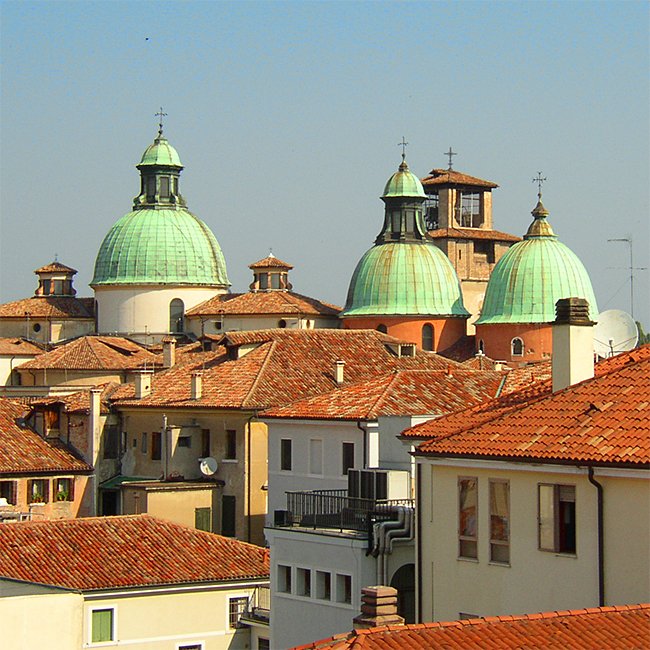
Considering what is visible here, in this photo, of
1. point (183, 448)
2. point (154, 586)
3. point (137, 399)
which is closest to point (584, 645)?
point (154, 586)

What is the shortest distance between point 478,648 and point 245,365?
3336 cm

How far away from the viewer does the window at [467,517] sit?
1764 centimetres

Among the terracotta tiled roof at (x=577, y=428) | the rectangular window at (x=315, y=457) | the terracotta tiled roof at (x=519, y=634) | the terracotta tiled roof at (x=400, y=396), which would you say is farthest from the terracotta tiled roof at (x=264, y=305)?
the terracotta tiled roof at (x=519, y=634)

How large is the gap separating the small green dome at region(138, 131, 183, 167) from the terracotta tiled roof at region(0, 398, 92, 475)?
36203mm

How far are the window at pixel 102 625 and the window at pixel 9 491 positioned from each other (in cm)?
1771

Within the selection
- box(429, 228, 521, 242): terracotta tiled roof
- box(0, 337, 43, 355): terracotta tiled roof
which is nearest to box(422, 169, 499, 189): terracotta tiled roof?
box(429, 228, 521, 242): terracotta tiled roof

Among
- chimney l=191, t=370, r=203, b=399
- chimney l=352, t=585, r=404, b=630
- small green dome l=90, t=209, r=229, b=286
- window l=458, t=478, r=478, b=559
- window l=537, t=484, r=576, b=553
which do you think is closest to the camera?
chimney l=352, t=585, r=404, b=630

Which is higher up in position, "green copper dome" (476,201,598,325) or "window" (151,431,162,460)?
"green copper dome" (476,201,598,325)

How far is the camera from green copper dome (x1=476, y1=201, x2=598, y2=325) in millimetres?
71562

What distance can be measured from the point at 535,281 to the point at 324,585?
171ft

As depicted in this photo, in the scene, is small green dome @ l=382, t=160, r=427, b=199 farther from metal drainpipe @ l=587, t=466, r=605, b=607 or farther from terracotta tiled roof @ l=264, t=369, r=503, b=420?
metal drainpipe @ l=587, t=466, r=605, b=607

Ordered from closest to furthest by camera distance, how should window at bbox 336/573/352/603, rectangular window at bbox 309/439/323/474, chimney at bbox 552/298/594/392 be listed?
chimney at bbox 552/298/594/392 → window at bbox 336/573/352/603 → rectangular window at bbox 309/439/323/474

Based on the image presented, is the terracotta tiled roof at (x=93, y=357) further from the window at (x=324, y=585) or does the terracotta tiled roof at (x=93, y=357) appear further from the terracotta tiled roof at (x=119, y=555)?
the window at (x=324, y=585)

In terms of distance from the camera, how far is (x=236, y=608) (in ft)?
92.8
